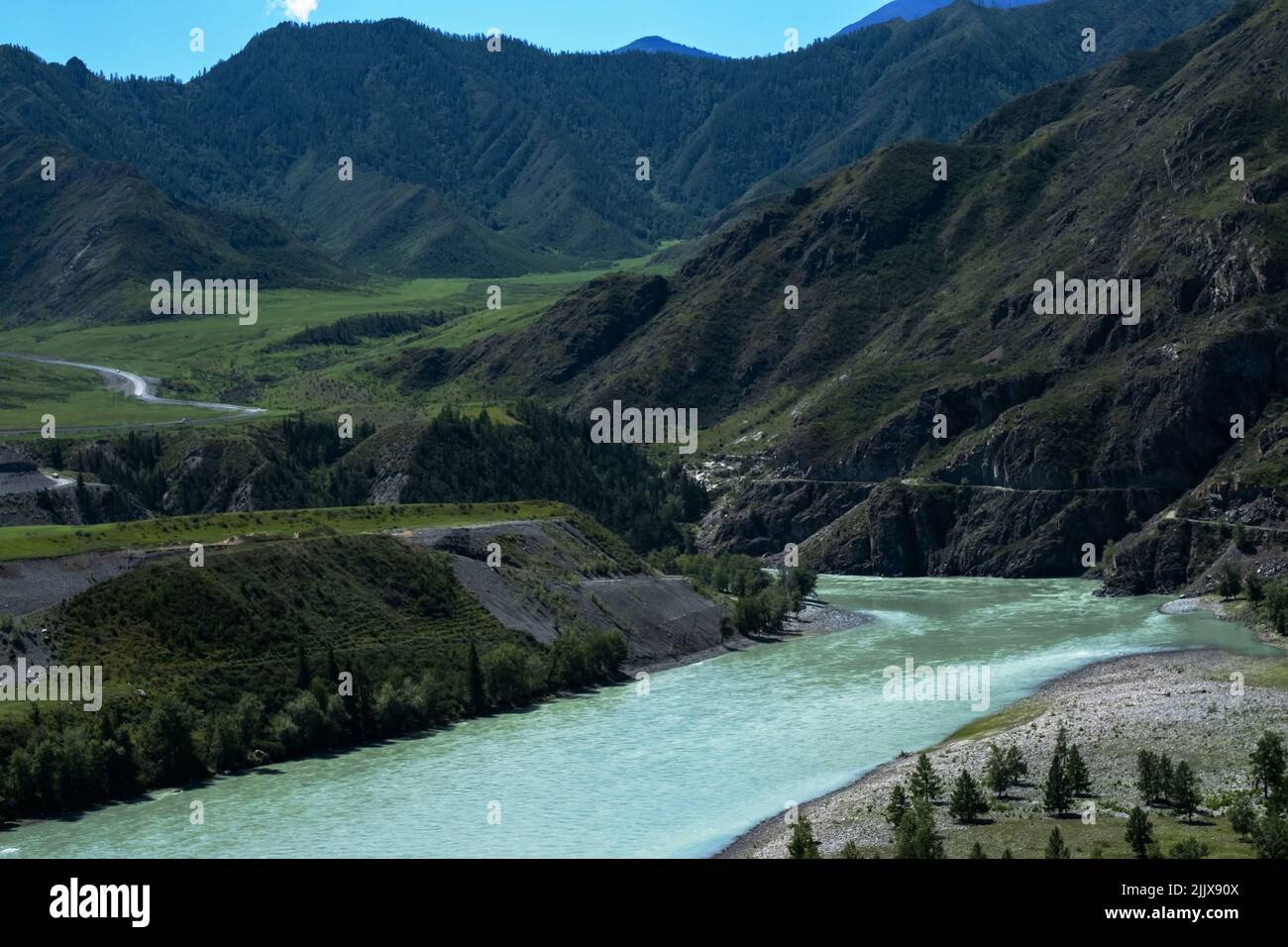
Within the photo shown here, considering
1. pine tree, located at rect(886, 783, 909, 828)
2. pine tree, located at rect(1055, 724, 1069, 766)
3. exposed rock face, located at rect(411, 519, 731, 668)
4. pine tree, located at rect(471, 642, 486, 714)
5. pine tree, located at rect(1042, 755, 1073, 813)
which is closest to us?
pine tree, located at rect(886, 783, 909, 828)

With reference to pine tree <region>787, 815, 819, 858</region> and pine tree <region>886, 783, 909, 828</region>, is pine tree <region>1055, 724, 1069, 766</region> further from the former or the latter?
pine tree <region>787, 815, 819, 858</region>

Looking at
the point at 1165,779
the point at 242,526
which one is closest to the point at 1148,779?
the point at 1165,779

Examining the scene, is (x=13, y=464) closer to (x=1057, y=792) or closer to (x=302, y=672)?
(x=302, y=672)

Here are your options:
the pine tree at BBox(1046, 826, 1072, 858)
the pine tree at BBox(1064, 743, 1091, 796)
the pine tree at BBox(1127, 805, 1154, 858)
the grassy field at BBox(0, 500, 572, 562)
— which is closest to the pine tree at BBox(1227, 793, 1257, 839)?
the pine tree at BBox(1127, 805, 1154, 858)

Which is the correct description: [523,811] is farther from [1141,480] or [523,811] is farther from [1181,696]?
[1141,480]

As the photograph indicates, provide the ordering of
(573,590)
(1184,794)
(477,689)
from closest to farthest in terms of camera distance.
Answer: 1. (1184,794)
2. (477,689)
3. (573,590)

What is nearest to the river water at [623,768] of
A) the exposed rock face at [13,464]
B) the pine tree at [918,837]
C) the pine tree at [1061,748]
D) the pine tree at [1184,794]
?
the pine tree at [918,837]
